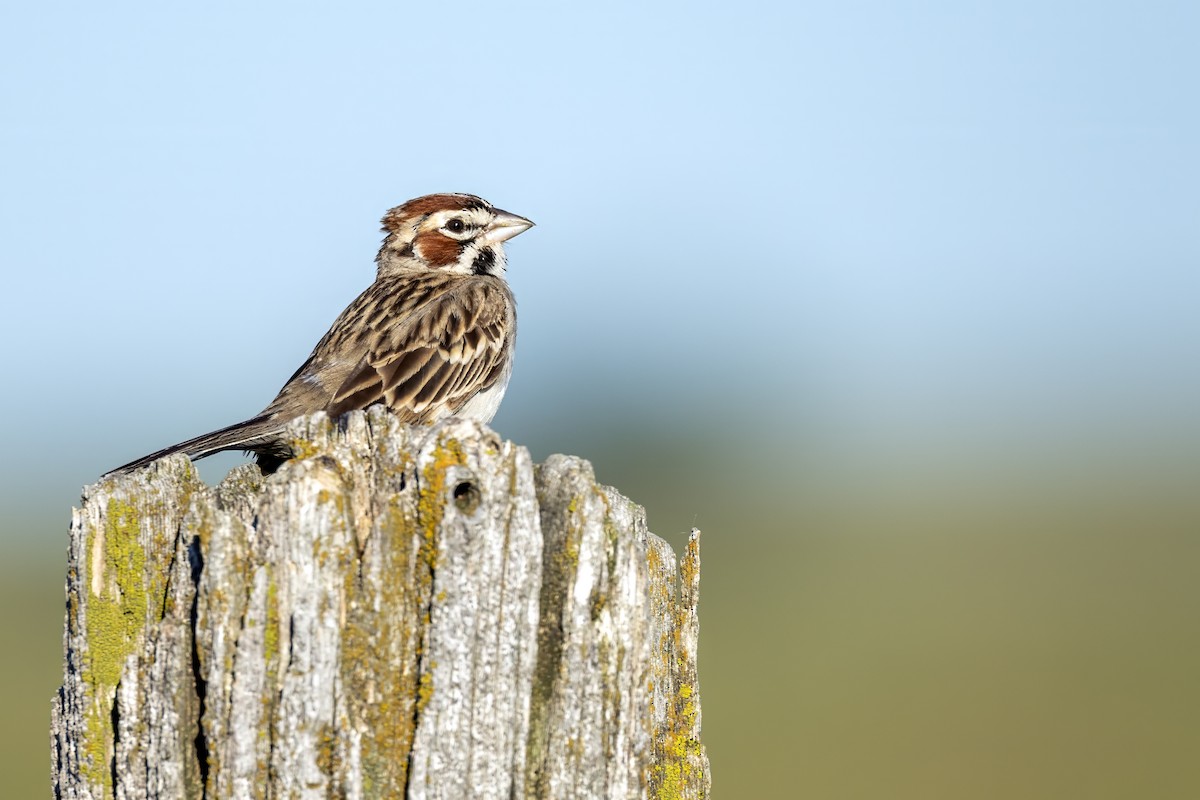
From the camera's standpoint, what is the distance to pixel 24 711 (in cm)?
1983

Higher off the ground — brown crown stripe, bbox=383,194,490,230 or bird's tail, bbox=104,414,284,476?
brown crown stripe, bbox=383,194,490,230

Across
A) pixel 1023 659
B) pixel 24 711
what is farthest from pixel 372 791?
pixel 1023 659

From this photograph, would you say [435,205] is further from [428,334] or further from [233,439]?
[233,439]

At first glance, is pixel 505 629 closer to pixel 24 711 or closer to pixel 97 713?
pixel 97 713

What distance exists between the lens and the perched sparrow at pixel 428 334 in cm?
845

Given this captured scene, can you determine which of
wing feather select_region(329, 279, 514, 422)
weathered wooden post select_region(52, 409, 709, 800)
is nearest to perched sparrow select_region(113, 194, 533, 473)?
wing feather select_region(329, 279, 514, 422)

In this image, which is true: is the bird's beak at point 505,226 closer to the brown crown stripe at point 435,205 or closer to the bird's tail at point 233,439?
the brown crown stripe at point 435,205

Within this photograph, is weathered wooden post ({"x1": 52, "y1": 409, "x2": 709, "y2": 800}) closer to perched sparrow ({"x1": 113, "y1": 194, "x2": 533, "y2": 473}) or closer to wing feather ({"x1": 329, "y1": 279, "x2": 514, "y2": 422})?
perched sparrow ({"x1": 113, "y1": 194, "x2": 533, "y2": 473})

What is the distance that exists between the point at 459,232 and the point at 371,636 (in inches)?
286

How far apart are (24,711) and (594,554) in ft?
62.1

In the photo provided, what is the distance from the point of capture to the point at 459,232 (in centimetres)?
1020

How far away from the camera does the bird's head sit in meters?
10.1

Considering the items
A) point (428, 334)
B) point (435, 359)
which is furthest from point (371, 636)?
point (428, 334)

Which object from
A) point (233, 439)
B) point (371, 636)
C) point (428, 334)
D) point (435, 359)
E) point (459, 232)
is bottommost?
point (371, 636)
